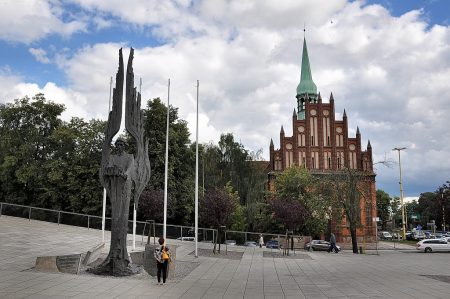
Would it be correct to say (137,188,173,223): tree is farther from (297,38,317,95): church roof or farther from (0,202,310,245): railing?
(297,38,317,95): church roof

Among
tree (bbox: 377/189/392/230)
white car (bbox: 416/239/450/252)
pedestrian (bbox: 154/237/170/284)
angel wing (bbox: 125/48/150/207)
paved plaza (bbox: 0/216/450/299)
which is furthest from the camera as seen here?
tree (bbox: 377/189/392/230)

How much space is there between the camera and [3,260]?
16.0 m

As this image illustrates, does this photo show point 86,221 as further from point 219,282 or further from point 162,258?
point 162,258

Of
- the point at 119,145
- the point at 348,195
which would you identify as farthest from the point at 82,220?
the point at 348,195

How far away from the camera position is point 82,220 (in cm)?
3178

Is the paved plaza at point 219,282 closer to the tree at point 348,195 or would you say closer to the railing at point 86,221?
the railing at point 86,221

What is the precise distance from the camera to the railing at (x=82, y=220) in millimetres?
31719

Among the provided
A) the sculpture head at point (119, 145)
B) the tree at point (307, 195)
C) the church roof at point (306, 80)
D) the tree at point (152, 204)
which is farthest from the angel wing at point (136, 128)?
the church roof at point (306, 80)

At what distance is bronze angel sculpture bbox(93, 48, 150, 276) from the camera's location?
15195 millimetres

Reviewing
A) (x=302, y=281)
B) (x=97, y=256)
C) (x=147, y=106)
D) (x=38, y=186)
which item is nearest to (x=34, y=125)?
(x=38, y=186)

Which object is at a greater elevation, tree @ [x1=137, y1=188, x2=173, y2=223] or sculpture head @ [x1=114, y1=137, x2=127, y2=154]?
sculpture head @ [x1=114, y1=137, x2=127, y2=154]

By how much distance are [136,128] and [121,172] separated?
2.14m

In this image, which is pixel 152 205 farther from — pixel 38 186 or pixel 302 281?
pixel 38 186

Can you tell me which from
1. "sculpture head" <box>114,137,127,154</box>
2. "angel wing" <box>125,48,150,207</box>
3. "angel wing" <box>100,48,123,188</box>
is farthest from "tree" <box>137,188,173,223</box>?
"sculpture head" <box>114,137,127,154</box>
